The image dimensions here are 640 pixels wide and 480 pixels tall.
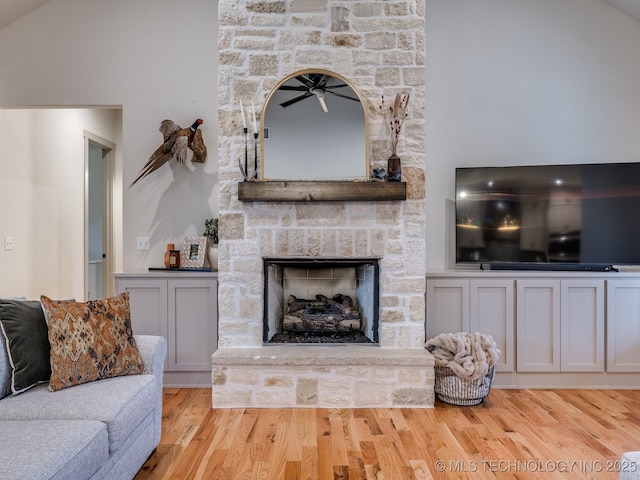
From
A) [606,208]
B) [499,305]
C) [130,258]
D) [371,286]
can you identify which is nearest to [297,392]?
[371,286]

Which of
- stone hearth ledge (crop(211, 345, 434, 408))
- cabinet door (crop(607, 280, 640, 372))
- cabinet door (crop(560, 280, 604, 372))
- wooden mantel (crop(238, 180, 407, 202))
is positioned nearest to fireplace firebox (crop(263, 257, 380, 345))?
stone hearth ledge (crop(211, 345, 434, 408))

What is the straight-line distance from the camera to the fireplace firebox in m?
3.00

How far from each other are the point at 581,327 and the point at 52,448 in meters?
3.38

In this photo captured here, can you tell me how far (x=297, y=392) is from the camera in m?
2.79

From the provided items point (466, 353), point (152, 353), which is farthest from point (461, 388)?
point (152, 353)

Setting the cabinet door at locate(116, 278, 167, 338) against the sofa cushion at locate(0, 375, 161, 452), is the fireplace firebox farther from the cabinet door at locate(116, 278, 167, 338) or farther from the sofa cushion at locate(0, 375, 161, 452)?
the sofa cushion at locate(0, 375, 161, 452)

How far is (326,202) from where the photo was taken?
2.96 m

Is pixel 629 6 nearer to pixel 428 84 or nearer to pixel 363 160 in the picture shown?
pixel 428 84

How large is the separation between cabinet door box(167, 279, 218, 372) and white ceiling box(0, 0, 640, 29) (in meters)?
2.68

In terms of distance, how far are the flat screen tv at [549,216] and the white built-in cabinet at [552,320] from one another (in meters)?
0.20

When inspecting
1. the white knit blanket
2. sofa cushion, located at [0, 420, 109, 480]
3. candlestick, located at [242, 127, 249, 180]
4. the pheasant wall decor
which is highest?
the pheasant wall decor

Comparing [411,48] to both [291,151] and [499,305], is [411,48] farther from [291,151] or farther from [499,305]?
[499,305]

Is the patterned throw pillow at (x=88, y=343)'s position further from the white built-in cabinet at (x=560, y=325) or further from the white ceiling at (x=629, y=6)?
the white ceiling at (x=629, y=6)

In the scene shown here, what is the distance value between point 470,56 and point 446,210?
1368 mm
